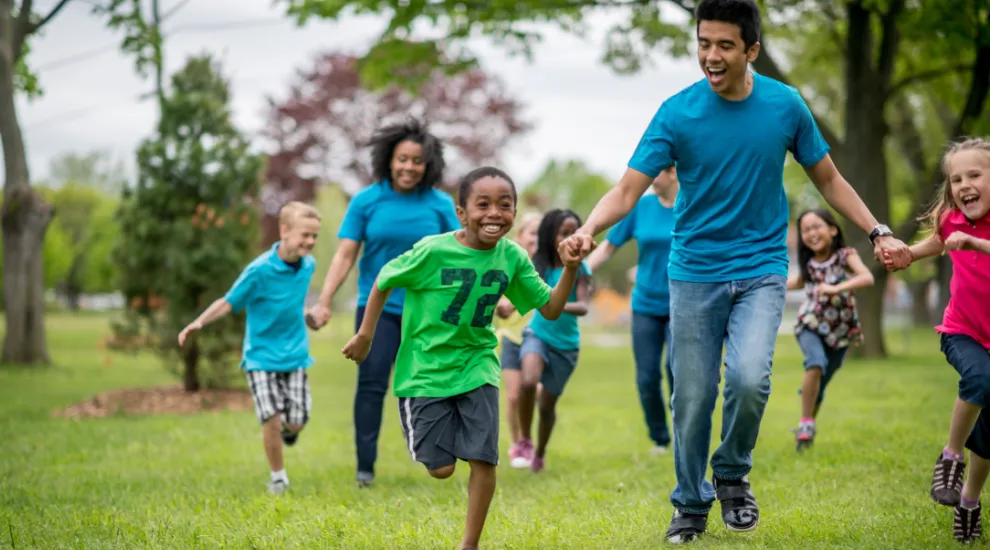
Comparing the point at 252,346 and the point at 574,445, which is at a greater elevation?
the point at 252,346

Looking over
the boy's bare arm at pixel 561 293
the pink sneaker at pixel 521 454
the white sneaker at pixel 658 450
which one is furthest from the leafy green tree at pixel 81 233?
the boy's bare arm at pixel 561 293

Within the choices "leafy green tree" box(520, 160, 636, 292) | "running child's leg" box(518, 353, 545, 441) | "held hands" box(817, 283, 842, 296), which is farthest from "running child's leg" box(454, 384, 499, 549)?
"leafy green tree" box(520, 160, 636, 292)

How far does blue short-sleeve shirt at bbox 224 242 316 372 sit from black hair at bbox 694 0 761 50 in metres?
3.74

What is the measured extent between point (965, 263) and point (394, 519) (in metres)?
3.33

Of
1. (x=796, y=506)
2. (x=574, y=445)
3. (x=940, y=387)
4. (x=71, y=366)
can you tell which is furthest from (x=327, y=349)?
(x=796, y=506)

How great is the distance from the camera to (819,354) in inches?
315

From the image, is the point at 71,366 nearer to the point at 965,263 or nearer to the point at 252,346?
the point at 252,346

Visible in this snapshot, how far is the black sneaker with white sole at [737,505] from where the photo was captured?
16.2 ft

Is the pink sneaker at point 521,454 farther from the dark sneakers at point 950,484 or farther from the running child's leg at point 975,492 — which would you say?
the running child's leg at point 975,492

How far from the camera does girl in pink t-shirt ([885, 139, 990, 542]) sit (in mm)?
4922

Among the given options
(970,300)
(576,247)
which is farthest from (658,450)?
(576,247)

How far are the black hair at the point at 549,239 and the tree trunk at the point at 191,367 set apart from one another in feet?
24.9

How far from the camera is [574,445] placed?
959cm

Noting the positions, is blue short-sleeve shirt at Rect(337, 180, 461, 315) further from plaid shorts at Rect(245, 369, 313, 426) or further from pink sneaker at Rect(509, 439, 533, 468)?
pink sneaker at Rect(509, 439, 533, 468)
